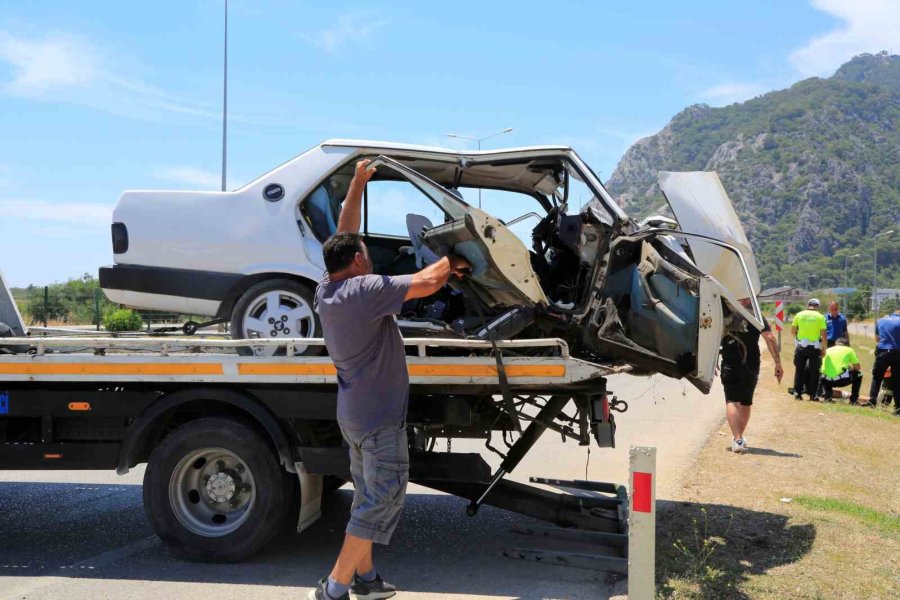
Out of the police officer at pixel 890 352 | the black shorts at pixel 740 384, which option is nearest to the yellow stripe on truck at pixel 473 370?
the black shorts at pixel 740 384

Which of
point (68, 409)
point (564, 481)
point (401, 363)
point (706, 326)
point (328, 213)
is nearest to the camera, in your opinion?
point (401, 363)

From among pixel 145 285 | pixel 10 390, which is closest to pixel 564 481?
pixel 145 285

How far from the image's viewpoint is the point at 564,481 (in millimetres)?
6551

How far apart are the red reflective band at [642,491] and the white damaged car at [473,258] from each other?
129 cm

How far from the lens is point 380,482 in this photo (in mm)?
3904

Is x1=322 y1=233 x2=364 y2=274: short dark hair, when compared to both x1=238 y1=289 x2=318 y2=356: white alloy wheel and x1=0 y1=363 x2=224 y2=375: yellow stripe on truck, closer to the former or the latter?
x1=0 y1=363 x2=224 y2=375: yellow stripe on truck

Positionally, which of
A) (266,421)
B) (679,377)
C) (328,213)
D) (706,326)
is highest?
(328,213)

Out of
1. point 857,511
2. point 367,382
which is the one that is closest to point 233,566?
point 367,382

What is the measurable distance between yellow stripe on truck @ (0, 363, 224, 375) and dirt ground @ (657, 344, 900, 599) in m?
3.03

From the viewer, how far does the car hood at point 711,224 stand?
5391 millimetres

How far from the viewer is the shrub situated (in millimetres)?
18688

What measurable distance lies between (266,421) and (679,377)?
263 cm

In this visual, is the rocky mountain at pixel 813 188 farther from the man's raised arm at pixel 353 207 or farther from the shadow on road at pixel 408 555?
the man's raised arm at pixel 353 207

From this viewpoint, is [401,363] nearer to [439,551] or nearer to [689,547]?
[439,551]
